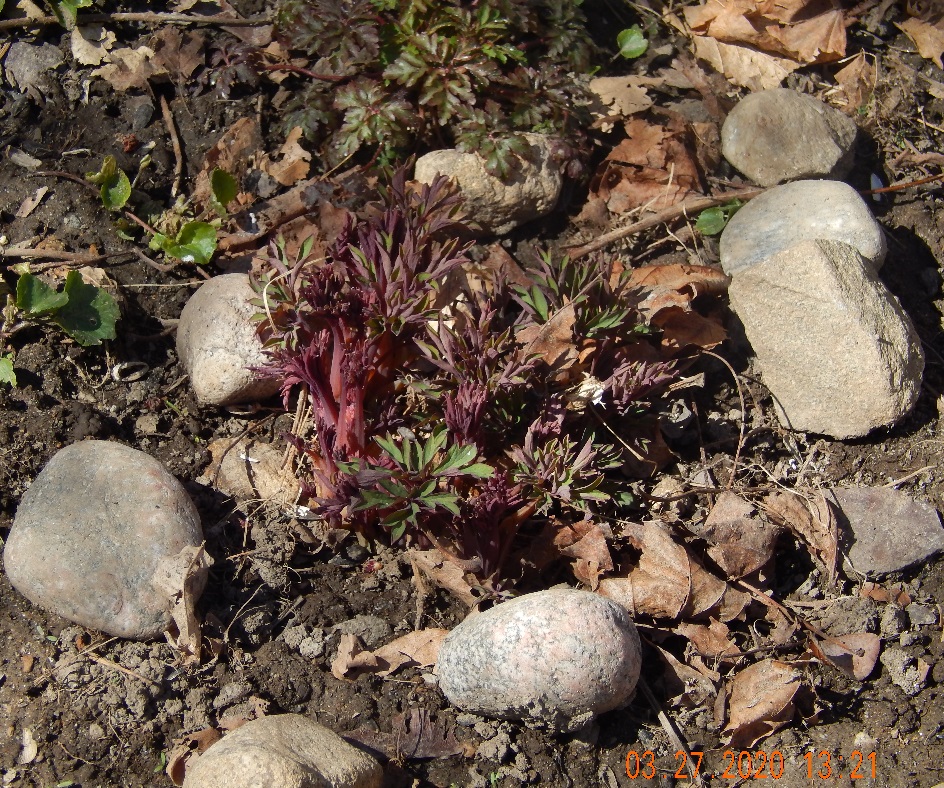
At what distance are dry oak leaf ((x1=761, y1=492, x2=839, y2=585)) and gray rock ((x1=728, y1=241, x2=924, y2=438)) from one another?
1.19 feet

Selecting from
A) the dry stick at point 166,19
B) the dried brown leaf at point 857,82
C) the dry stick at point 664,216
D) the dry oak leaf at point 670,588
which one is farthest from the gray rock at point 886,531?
the dry stick at point 166,19

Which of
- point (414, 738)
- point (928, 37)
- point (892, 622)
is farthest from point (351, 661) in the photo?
point (928, 37)

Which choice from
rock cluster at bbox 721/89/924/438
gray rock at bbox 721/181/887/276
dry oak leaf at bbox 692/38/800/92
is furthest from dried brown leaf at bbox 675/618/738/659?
dry oak leaf at bbox 692/38/800/92

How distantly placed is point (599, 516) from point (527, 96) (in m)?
1.99

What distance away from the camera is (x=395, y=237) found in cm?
322

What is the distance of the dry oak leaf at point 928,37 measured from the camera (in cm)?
425

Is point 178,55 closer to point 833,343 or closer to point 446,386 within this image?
point 446,386

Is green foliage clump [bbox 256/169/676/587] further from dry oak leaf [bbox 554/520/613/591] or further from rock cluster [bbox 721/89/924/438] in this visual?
rock cluster [bbox 721/89/924/438]

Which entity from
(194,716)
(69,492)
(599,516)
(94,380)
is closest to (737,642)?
(599,516)

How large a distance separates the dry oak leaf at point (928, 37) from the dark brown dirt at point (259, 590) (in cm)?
90

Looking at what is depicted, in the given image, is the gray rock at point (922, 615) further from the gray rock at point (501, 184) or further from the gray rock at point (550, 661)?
the gray rock at point (501, 184)

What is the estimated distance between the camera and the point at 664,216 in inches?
150

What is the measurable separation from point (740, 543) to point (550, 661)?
3.05ft

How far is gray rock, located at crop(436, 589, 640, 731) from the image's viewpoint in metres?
2.48
